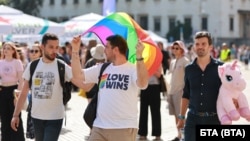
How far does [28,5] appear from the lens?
80.1 m

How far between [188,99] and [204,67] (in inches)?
19.1

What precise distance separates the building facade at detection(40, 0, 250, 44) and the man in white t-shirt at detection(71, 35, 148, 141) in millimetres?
65253

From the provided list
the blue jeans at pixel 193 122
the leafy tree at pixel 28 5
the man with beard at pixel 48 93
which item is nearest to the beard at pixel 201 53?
the blue jeans at pixel 193 122

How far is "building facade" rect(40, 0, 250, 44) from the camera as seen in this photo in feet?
233

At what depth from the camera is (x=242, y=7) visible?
7519 cm

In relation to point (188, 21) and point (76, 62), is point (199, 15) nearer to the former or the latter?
point (188, 21)

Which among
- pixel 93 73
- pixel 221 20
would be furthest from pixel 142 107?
pixel 221 20

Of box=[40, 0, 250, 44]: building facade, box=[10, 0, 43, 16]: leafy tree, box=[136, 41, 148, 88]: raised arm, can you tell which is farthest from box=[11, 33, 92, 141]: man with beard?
box=[10, 0, 43, 16]: leafy tree

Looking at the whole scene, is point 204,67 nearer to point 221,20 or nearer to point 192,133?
point 192,133

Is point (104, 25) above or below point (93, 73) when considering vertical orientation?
above

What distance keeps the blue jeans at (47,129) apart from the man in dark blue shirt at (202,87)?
1432mm

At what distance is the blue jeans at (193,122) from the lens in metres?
6.25

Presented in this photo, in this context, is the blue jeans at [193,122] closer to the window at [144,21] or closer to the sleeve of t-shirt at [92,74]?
the sleeve of t-shirt at [92,74]

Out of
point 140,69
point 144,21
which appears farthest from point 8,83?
point 144,21
